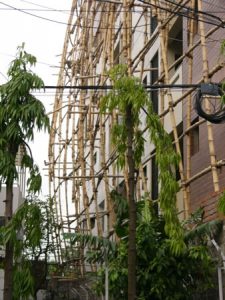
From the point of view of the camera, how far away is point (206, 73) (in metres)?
13.2

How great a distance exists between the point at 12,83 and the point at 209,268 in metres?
4.43

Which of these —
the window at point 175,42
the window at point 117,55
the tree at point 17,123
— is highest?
the window at point 117,55

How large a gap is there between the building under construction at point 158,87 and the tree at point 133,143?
830mm

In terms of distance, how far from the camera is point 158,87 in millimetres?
10211

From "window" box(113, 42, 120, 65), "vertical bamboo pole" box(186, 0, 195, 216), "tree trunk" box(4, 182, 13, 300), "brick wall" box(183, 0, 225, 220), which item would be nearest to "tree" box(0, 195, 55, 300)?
"tree trunk" box(4, 182, 13, 300)

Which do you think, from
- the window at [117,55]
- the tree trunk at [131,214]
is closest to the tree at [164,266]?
the tree trunk at [131,214]

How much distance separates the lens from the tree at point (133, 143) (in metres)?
8.25

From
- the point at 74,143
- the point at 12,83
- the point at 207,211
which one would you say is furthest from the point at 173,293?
the point at 74,143

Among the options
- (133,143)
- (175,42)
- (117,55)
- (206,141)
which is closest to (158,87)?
(133,143)

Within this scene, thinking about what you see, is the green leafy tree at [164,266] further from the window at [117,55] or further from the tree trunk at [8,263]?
the window at [117,55]

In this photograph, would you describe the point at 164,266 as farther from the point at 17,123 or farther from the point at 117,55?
the point at 117,55

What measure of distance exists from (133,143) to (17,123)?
176 cm

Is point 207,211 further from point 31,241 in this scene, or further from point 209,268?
point 31,241

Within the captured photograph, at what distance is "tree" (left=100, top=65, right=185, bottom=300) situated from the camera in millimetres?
8250
